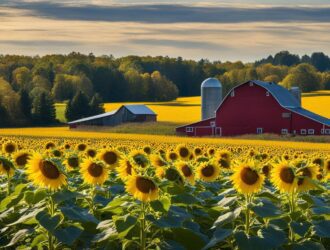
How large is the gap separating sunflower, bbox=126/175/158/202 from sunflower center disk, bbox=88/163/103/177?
1.11 m

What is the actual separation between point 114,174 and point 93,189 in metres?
2.22

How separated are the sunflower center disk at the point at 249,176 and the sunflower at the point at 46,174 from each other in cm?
150

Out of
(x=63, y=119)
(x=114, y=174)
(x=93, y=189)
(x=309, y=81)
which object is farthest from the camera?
(x=309, y=81)

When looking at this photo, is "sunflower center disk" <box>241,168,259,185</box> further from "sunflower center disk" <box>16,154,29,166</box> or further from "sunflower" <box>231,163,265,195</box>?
"sunflower center disk" <box>16,154,29,166</box>

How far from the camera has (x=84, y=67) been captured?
126812 millimetres

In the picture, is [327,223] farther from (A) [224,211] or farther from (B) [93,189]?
(B) [93,189]

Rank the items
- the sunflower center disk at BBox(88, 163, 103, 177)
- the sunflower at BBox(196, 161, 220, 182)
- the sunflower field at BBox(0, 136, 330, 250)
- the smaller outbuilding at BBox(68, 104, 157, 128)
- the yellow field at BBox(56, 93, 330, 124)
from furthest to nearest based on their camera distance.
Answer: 1. the yellow field at BBox(56, 93, 330, 124)
2. the smaller outbuilding at BBox(68, 104, 157, 128)
3. the sunflower at BBox(196, 161, 220, 182)
4. the sunflower center disk at BBox(88, 163, 103, 177)
5. the sunflower field at BBox(0, 136, 330, 250)

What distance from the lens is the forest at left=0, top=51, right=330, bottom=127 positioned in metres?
86.8

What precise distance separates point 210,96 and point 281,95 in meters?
9.65

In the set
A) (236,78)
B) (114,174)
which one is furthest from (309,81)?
(114,174)

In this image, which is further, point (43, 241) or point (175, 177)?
point (175, 177)

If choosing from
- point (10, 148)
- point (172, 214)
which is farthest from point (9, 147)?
point (172, 214)

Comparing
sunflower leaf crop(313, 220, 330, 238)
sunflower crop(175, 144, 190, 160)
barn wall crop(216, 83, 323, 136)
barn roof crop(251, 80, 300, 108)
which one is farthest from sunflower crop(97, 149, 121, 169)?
barn roof crop(251, 80, 300, 108)

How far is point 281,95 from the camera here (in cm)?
6244
